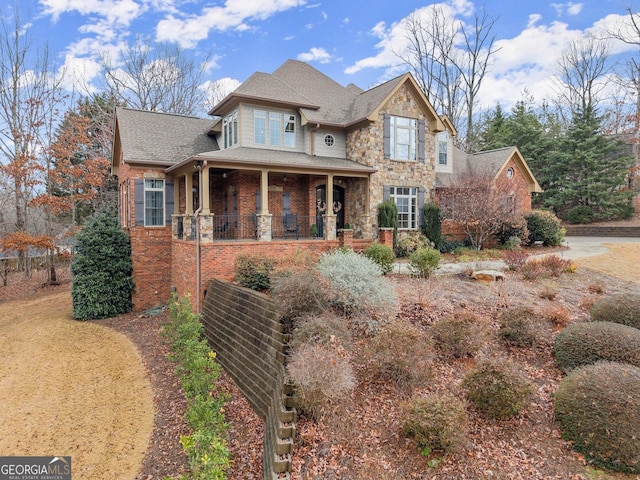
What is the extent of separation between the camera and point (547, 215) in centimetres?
1780

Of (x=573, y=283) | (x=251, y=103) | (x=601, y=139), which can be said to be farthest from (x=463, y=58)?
(x=573, y=283)

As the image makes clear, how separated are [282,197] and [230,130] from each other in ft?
11.4

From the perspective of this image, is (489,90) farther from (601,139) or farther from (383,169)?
(383,169)

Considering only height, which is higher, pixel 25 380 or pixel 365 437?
pixel 365 437

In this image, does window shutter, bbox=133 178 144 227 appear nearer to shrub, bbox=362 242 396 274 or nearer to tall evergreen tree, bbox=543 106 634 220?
shrub, bbox=362 242 396 274

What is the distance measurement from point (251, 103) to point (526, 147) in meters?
23.8

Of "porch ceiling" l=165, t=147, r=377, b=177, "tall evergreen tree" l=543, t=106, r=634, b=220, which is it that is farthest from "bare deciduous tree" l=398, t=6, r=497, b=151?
"porch ceiling" l=165, t=147, r=377, b=177

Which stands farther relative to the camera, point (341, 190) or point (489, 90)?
point (489, 90)

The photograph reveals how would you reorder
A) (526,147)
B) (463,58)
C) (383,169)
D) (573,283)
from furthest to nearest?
(463,58) → (526,147) → (383,169) → (573,283)

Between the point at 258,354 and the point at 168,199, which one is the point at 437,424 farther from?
the point at 168,199

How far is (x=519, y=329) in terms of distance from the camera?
6.68 m

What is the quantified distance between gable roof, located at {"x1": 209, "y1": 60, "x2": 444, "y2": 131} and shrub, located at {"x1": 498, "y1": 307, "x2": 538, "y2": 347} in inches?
392

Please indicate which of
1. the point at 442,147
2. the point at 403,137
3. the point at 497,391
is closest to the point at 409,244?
the point at 403,137

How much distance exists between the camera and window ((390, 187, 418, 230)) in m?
15.8
